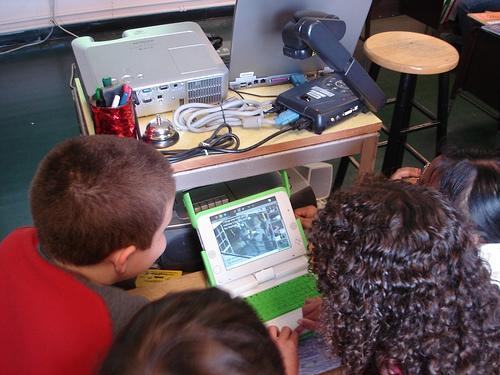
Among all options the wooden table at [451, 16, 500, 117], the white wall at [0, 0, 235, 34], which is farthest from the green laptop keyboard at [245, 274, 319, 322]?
the white wall at [0, 0, 235, 34]

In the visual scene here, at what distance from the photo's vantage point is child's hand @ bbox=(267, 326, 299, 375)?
3.02 feet

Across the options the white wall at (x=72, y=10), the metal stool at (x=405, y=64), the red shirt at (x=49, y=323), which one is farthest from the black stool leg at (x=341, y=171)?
the white wall at (x=72, y=10)

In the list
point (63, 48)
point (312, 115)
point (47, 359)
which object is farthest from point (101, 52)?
point (63, 48)

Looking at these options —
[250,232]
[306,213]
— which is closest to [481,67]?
[306,213]

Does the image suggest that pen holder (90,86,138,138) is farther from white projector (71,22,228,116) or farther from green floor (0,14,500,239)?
green floor (0,14,500,239)

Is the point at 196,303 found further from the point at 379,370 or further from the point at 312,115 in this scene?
the point at 312,115

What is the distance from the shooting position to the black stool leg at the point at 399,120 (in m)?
1.76

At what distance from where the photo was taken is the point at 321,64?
1507 mm

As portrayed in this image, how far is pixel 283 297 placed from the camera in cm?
106

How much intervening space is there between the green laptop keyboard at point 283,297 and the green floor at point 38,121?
4.65ft

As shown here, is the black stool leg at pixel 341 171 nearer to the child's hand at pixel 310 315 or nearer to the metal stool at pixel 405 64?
the metal stool at pixel 405 64

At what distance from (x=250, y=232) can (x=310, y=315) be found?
224 millimetres

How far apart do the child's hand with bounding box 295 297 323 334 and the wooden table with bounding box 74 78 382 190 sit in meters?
0.40

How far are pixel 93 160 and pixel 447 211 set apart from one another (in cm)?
60
